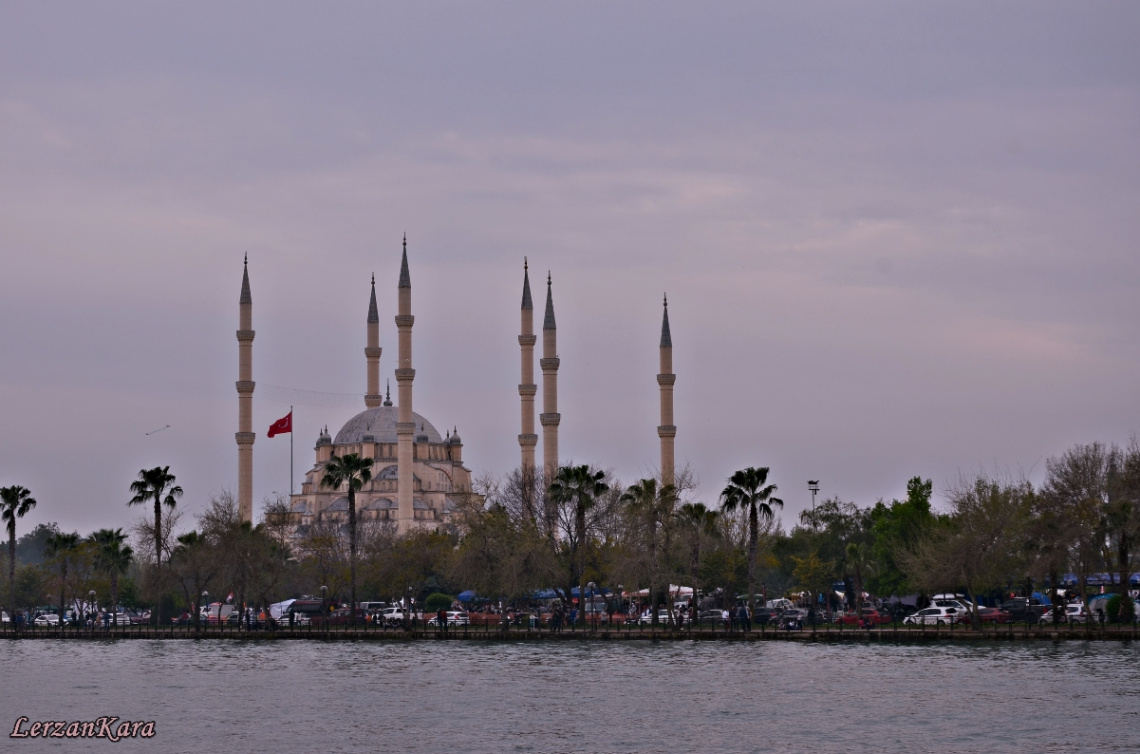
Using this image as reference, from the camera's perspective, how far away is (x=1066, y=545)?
59.8 metres

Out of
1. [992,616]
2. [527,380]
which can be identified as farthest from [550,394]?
[992,616]

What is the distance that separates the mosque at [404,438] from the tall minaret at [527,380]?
0.06m

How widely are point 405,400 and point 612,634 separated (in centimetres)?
4333

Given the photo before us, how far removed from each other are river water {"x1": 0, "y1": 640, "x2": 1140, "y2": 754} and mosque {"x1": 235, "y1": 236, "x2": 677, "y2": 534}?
89.5 ft

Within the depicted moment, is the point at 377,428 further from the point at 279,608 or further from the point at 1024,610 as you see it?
the point at 1024,610

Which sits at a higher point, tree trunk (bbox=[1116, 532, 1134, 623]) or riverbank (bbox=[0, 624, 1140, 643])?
tree trunk (bbox=[1116, 532, 1134, 623])

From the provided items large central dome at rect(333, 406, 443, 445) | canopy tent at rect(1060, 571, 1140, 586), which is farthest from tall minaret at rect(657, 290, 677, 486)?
large central dome at rect(333, 406, 443, 445)

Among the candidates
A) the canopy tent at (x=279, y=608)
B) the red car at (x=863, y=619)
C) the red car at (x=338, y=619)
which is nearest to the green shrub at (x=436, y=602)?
the red car at (x=338, y=619)

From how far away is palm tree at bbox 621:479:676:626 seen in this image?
65750 millimetres

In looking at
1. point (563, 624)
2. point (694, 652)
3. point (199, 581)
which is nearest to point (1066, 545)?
point (694, 652)

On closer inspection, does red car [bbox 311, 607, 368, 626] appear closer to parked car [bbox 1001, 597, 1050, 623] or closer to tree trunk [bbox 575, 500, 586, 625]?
tree trunk [bbox 575, 500, 586, 625]

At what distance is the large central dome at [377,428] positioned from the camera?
135 m

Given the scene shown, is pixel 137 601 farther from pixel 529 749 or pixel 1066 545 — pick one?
pixel 529 749

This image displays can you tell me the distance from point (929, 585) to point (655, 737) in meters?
30.0
